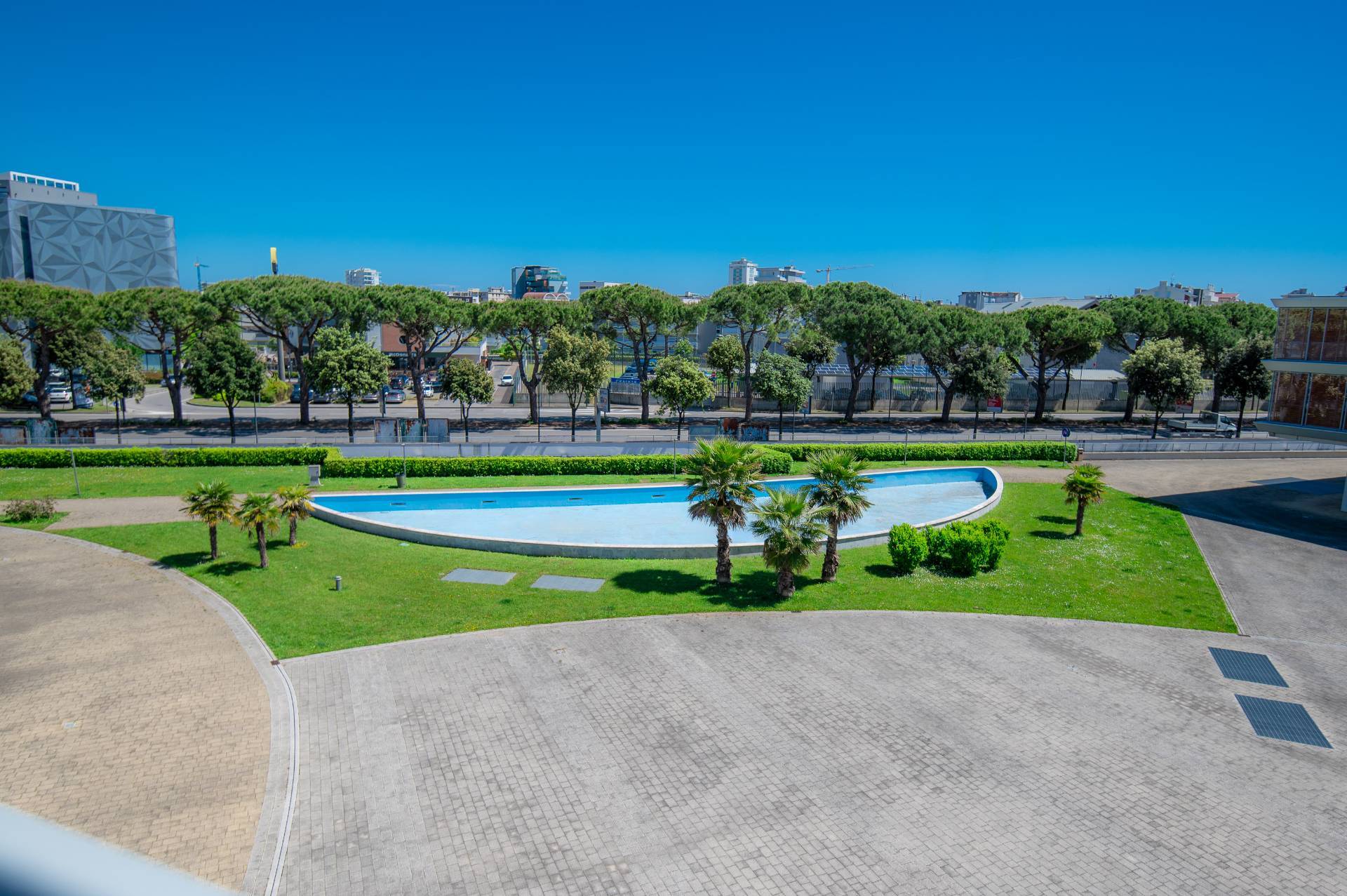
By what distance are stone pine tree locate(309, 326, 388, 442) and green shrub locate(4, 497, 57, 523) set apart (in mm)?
16606

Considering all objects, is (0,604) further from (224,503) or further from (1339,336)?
(1339,336)

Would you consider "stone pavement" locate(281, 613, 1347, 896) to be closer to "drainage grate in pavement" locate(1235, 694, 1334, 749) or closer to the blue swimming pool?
"drainage grate in pavement" locate(1235, 694, 1334, 749)

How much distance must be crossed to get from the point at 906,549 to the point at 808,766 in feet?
35.7

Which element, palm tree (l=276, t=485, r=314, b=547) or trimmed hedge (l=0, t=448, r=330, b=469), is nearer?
palm tree (l=276, t=485, r=314, b=547)

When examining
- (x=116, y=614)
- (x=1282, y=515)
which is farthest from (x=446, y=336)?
(x=1282, y=515)

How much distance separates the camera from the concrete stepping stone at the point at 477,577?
22.3 meters

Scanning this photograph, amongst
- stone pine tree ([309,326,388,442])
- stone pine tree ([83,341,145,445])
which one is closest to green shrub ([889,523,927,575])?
stone pine tree ([309,326,388,442])

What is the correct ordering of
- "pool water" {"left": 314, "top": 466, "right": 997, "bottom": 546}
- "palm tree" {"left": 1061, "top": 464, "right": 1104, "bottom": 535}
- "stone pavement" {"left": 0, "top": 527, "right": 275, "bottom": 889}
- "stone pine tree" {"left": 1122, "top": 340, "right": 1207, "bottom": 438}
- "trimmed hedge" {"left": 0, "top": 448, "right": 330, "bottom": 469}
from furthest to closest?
"stone pine tree" {"left": 1122, "top": 340, "right": 1207, "bottom": 438}, "trimmed hedge" {"left": 0, "top": 448, "right": 330, "bottom": 469}, "pool water" {"left": 314, "top": 466, "right": 997, "bottom": 546}, "palm tree" {"left": 1061, "top": 464, "right": 1104, "bottom": 535}, "stone pavement" {"left": 0, "top": 527, "right": 275, "bottom": 889}

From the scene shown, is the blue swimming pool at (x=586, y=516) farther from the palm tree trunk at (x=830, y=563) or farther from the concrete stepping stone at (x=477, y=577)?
the palm tree trunk at (x=830, y=563)

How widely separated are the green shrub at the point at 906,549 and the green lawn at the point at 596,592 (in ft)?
1.32

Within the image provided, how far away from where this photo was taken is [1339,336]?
29.4 m

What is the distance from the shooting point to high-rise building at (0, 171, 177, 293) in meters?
110

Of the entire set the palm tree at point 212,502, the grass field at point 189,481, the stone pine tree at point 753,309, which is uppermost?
the stone pine tree at point 753,309

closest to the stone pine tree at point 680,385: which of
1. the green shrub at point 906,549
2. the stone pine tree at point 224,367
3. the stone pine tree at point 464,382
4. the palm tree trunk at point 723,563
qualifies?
the stone pine tree at point 464,382
